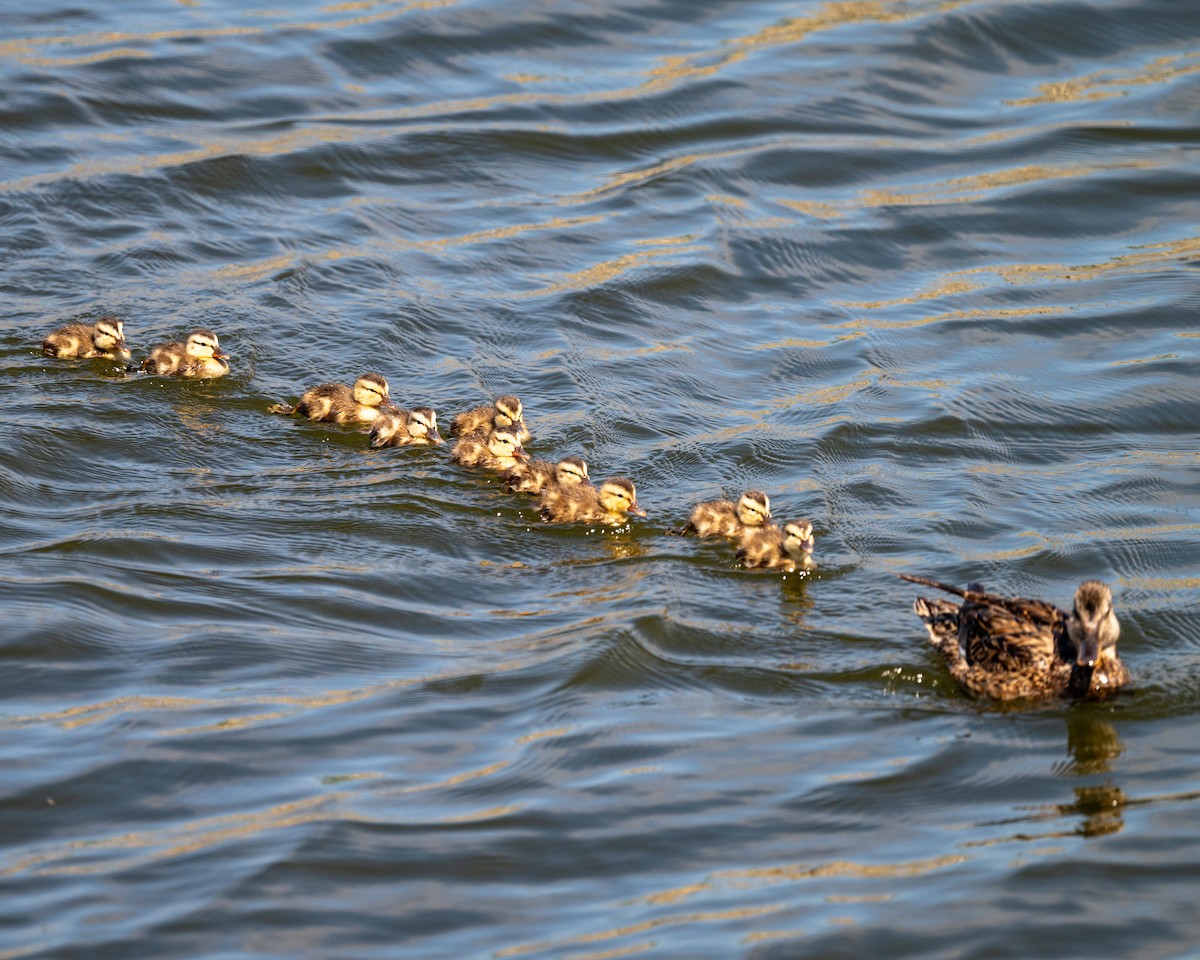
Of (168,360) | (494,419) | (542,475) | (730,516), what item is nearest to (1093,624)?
(730,516)

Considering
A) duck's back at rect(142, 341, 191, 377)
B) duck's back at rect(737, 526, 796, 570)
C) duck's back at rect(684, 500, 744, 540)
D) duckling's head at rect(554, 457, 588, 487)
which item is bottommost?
duck's back at rect(737, 526, 796, 570)

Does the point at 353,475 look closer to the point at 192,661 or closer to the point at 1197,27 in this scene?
the point at 192,661

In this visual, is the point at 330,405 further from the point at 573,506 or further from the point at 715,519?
the point at 715,519

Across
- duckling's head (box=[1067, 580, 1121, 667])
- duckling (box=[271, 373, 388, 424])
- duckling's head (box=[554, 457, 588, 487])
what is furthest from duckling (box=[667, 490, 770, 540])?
duckling (box=[271, 373, 388, 424])

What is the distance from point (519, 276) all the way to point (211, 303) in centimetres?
182

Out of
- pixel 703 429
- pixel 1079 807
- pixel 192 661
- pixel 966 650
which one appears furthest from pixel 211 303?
pixel 1079 807

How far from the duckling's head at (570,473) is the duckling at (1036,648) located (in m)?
1.94

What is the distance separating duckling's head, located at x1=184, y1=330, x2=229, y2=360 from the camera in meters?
8.39

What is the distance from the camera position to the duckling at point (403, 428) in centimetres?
784

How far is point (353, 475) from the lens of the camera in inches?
301

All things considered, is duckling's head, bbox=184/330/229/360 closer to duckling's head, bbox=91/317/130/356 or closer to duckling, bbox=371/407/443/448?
duckling's head, bbox=91/317/130/356

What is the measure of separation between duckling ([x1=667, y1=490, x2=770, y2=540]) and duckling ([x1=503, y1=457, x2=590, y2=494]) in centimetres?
60

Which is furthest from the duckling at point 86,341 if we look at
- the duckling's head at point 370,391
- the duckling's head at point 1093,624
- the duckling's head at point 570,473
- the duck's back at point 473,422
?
the duckling's head at point 1093,624

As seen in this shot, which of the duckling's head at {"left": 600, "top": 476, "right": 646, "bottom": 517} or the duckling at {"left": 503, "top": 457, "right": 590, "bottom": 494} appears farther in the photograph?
the duckling at {"left": 503, "top": 457, "right": 590, "bottom": 494}
